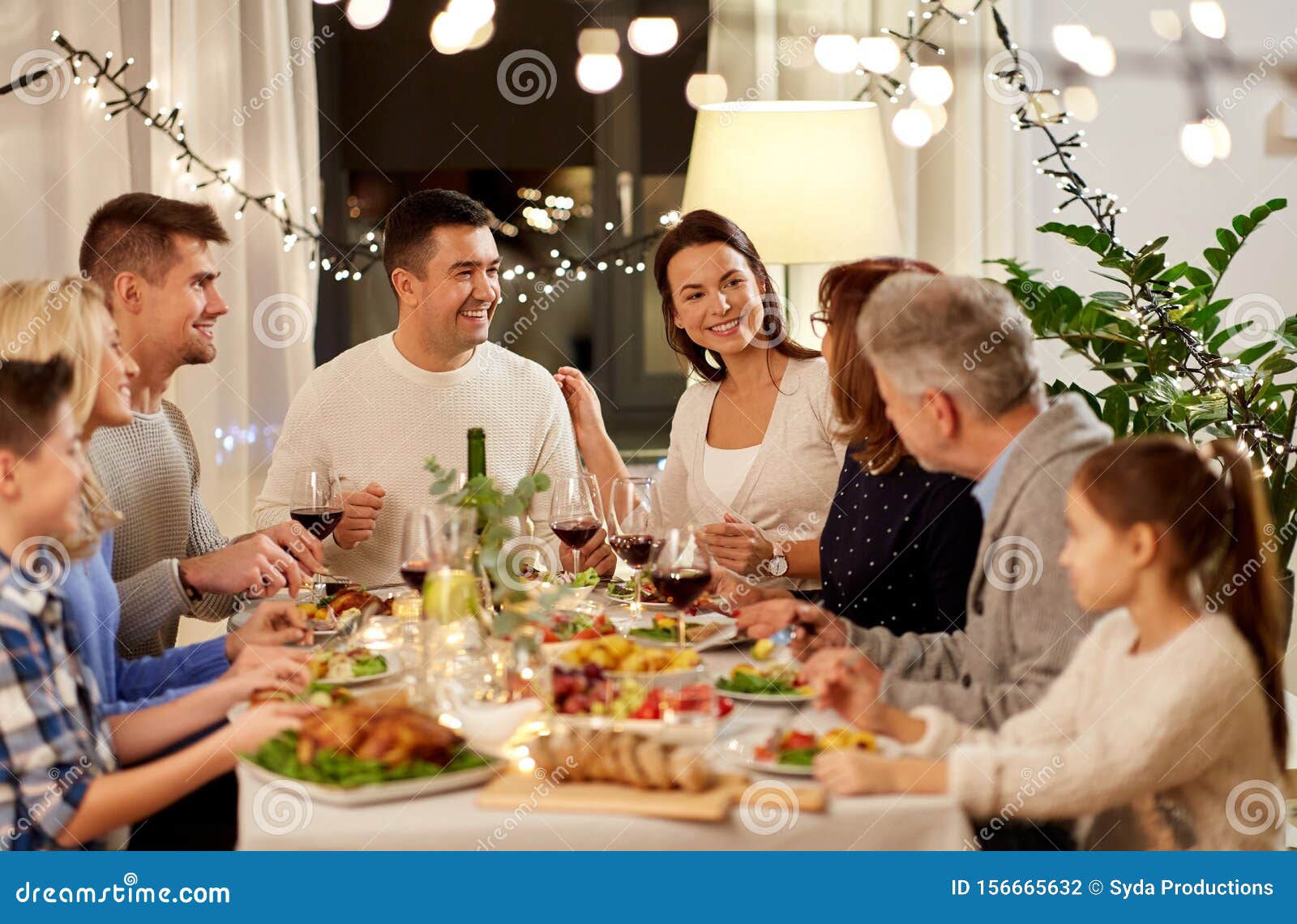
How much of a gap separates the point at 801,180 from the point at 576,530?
1464 millimetres

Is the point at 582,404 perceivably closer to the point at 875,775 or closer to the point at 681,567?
the point at 681,567

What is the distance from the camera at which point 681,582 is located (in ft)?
5.21

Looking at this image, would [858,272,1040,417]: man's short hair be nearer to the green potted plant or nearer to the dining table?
the dining table

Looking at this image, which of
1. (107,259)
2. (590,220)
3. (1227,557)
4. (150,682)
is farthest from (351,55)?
(1227,557)

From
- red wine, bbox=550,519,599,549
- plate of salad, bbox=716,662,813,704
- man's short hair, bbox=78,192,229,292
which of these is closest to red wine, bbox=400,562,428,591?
red wine, bbox=550,519,599,549

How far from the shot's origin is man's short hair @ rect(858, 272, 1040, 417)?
1432mm

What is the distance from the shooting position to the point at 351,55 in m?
3.78

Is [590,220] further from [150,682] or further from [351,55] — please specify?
[150,682]

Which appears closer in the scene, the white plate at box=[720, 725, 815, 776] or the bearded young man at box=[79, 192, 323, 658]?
the white plate at box=[720, 725, 815, 776]

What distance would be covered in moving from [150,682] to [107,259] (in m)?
0.87

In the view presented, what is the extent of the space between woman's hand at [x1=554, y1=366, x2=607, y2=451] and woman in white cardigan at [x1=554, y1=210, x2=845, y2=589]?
101mm

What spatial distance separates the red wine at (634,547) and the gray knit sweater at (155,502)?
70 cm

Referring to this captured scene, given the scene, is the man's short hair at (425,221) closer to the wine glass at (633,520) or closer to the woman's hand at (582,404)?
the woman's hand at (582,404)
